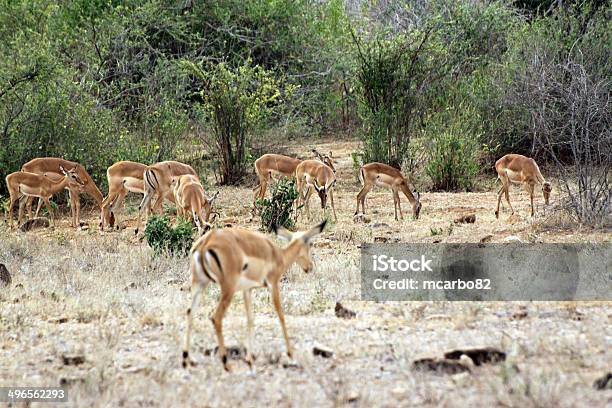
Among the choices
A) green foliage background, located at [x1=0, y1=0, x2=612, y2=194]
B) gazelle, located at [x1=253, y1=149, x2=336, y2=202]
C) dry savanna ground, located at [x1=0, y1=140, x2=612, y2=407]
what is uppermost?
green foliage background, located at [x1=0, y1=0, x2=612, y2=194]

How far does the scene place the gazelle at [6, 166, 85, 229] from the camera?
1188 centimetres

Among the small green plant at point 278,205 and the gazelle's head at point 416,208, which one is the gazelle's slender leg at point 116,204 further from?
the gazelle's head at point 416,208

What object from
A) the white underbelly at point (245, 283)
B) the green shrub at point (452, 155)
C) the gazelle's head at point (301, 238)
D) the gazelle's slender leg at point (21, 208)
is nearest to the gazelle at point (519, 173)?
the green shrub at point (452, 155)

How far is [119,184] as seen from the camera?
12227 mm

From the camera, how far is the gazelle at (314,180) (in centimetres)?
1272

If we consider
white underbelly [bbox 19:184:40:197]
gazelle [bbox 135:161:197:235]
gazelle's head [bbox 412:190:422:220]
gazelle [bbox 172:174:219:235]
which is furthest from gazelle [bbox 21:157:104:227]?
gazelle's head [bbox 412:190:422:220]

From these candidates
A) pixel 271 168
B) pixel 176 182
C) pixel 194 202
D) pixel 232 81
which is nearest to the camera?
pixel 194 202

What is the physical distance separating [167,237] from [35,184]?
3481mm

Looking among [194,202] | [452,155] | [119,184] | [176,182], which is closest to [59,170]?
[119,184]

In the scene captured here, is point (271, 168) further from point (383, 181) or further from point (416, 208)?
point (416, 208)

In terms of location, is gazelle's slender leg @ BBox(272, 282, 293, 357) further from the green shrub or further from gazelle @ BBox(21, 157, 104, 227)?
the green shrub

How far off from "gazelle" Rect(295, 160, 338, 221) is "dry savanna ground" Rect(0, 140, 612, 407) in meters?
3.58

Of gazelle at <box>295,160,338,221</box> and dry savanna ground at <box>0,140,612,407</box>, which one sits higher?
gazelle at <box>295,160,338,221</box>

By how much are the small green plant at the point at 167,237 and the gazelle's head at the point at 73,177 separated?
3.21m
